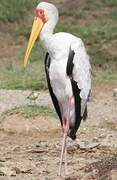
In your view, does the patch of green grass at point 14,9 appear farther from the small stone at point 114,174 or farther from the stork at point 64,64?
the small stone at point 114,174

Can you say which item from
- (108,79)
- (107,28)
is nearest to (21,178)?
(108,79)

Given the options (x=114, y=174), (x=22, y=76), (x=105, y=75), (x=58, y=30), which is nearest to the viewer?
(x=114, y=174)

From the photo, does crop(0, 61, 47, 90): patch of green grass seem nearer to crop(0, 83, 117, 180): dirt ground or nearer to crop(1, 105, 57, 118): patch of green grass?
crop(0, 83, 117, 180): dirt ground

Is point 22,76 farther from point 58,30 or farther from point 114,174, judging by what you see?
point 114,174

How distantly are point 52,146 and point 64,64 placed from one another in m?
1.77

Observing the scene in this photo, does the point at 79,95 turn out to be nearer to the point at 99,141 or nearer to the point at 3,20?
the point at 99,141

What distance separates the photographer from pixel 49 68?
21.9 ft

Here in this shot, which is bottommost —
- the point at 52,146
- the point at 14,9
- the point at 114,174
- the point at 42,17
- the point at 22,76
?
the point at 14,9

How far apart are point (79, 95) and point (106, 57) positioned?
A: 9116 millimetres

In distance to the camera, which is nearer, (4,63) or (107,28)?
(4,63)

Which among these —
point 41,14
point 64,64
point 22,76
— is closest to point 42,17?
point 41,14

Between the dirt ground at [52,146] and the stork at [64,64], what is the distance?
0.40 m

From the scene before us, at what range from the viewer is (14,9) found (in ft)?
68.3

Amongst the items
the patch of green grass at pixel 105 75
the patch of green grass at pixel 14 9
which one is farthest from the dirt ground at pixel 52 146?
the patch of green grass at pixel 14 9
